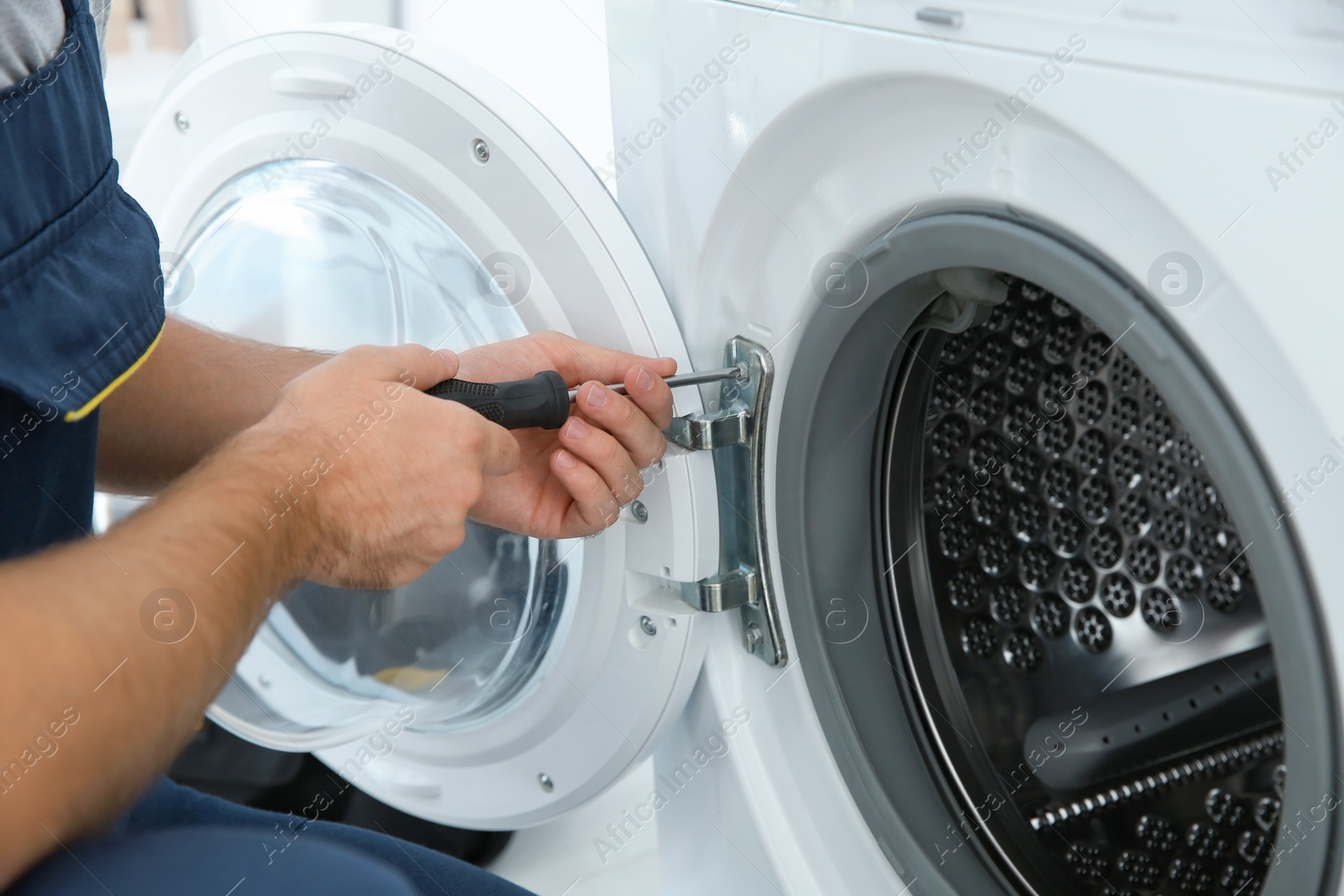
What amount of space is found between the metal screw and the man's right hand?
196 millimetres

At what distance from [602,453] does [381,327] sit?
267 millimetres

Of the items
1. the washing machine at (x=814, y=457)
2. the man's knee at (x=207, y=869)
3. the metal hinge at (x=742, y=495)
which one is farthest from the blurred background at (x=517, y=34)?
the man's knee at (x=207, y=869)

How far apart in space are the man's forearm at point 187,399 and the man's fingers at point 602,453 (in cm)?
23

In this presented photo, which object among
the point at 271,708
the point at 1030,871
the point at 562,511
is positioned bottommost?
the point at 271,708

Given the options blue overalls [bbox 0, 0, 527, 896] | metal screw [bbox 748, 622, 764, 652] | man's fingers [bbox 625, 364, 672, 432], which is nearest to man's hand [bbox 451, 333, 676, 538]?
man's fingers [bbox 625, 364, 672, 432]

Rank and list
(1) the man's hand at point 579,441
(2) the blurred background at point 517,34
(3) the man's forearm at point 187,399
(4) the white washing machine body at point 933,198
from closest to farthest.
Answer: (4) the white washing machine body at point 933,198, (1) the man's hand at point 579,441, (3) the man's forearm at point 187,399, (2) the blurred background at point 517,34

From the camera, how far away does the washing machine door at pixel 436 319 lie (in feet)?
2.18

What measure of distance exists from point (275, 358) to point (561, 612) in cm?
27

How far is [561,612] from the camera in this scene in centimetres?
78

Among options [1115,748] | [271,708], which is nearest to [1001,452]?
[1115,748]

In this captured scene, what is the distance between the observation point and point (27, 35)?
53 cm

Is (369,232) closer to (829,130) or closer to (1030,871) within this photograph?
(829,130)

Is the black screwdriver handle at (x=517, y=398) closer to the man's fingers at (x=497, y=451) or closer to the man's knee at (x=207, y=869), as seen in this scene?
the man's fingers at (x=497, y=451)

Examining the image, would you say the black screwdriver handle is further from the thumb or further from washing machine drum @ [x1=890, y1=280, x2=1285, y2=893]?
washing machine drum @ [x1=890, y1=280, x2=1285, y2=893]
